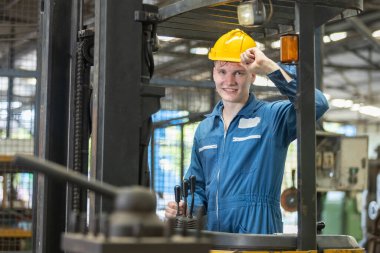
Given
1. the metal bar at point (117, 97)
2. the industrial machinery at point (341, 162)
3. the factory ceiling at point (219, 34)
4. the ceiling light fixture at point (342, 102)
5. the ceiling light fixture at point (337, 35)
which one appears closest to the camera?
the metal bar at point (117, 97)

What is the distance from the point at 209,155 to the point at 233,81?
469 mm

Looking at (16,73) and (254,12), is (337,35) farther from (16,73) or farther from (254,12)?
(254,12)

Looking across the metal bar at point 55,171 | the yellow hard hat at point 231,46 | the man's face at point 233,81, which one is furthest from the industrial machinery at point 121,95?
the metal bar at point 55,171

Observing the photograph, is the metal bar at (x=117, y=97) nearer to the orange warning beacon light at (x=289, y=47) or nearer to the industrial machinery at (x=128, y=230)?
the orange warning beacon light at (x=289, y=47)

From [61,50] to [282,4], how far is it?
1226 mm

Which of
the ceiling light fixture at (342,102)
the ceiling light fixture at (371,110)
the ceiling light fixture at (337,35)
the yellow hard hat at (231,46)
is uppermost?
the ceiling light fixture at (337,35)

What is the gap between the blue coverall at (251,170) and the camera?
4.10 meters

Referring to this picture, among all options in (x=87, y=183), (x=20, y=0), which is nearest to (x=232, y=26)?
(x=87, y=183)

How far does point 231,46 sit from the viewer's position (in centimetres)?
429

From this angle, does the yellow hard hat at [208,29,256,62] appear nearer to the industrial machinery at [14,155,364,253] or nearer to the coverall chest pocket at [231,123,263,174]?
the coverall chest pocket at [231,123,263,174]

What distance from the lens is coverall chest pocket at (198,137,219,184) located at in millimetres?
4320

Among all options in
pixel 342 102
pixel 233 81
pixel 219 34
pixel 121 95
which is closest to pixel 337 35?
pixel 342 102

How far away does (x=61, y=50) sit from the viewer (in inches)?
156

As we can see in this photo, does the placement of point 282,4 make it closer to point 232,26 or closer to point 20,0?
point 232,26
